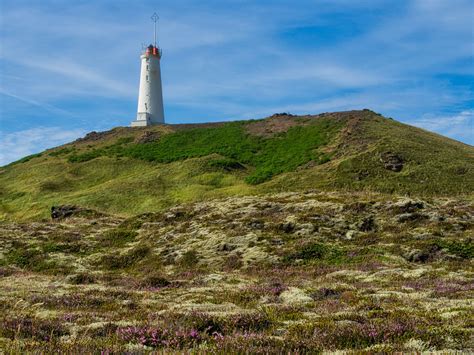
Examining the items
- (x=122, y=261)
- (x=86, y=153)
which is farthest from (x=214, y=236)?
(x=86, y=153)

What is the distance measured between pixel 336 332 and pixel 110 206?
6419 centimetres

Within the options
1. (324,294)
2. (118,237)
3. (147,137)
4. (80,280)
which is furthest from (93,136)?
(324,294)

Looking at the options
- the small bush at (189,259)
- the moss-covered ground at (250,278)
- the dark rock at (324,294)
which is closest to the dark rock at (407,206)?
the moss-covered ground at (250,278)

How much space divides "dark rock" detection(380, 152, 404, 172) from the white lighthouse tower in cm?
8323

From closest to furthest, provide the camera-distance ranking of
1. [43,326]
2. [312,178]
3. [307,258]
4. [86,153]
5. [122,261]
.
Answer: [43,326], [307,258], [122,261], [312,178], [86,153]

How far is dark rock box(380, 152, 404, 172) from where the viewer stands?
66375mm

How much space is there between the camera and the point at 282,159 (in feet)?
285

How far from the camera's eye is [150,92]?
134 m

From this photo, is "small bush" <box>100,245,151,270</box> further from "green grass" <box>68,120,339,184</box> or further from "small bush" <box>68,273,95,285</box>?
"green grass" <box>68,120,339,184</box>

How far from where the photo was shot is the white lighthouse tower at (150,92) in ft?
438

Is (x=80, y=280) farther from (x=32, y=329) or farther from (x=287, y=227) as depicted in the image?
(x=287, y=227)

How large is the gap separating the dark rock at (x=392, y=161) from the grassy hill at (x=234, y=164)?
16 cm

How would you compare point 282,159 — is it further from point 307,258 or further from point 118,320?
point 118,320

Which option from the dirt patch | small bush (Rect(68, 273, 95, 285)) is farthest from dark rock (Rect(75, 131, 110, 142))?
small bush (Rect(68, 273, 95, 285))
